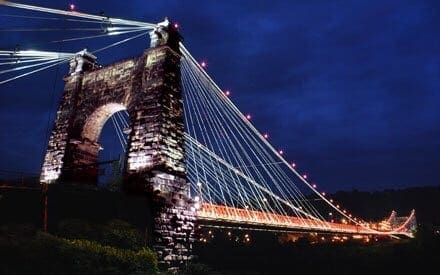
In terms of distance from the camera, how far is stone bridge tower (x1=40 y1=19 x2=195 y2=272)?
13898 mm

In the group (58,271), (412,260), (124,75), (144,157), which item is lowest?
(412,260)

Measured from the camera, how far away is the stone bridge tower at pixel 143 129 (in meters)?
13.9

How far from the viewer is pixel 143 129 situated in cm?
1496

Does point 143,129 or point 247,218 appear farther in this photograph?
point 247,218

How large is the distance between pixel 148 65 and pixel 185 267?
301 inches

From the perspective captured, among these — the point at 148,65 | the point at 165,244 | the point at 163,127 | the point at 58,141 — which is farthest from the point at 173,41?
the point at 165,244

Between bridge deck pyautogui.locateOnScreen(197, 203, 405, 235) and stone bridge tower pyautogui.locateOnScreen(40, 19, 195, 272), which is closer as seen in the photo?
stone bridge tower pyautogui.locateOnScreen(40, 19, 195, 272)

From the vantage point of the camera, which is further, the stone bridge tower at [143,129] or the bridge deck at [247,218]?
the bridge deck at [247,218]

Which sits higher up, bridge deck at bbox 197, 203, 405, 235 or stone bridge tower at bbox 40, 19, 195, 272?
stone bridge tower at bbox 40, 19, 195, 272

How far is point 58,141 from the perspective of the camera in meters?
17.5

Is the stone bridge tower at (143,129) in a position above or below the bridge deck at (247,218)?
above

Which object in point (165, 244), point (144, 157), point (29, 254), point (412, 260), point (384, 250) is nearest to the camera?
point (29, 254)

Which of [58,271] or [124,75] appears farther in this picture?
[124,75]

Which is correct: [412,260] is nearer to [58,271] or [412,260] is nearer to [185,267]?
[185,267]
